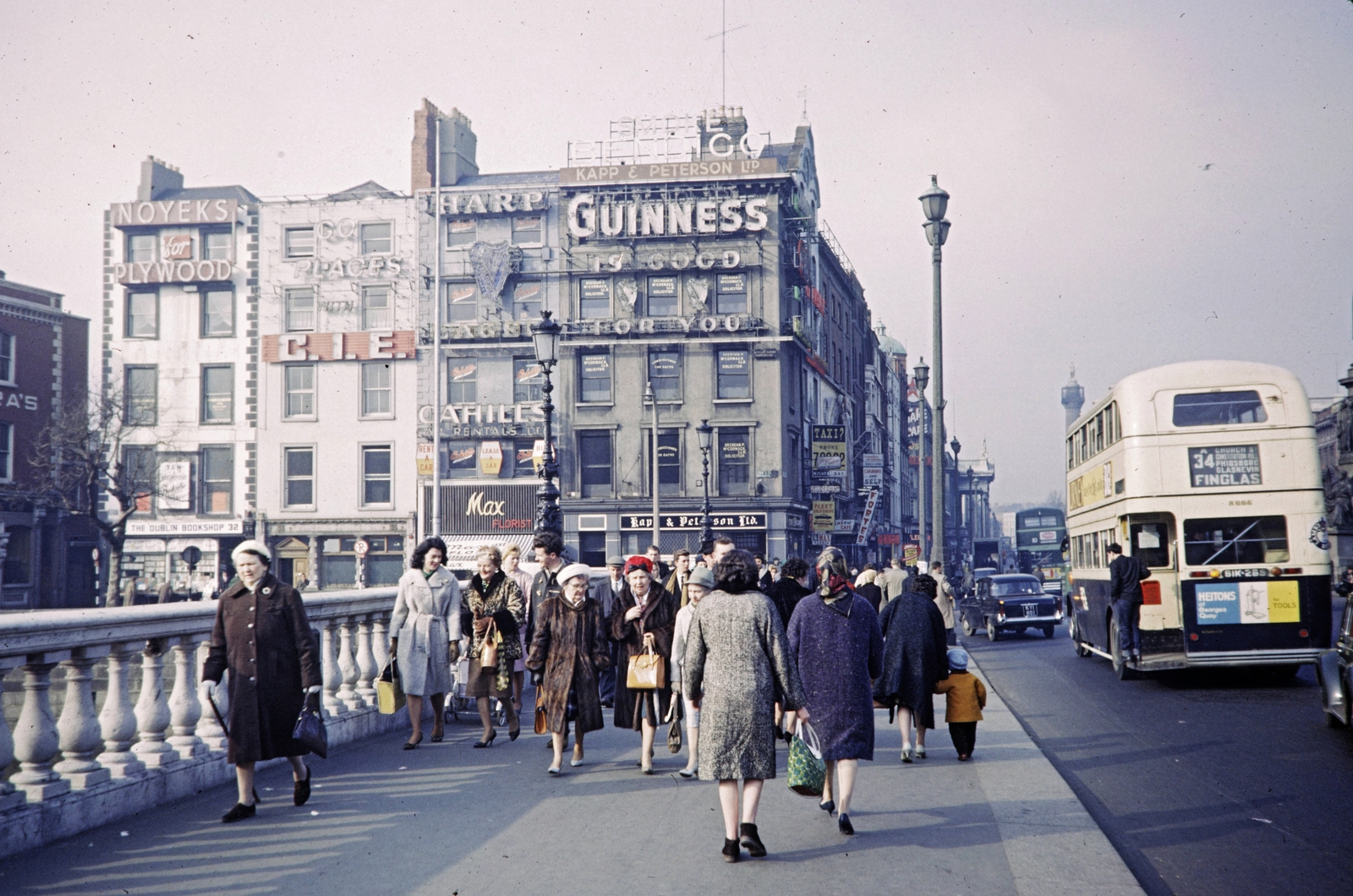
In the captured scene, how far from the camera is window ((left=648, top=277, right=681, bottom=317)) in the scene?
47.2 m

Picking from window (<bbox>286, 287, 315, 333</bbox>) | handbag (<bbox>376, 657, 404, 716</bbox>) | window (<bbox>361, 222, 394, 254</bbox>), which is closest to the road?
handbag (<bbox>376, 657, 404, 716</bbox>)

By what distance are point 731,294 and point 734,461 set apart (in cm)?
669

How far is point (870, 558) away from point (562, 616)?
61.7m

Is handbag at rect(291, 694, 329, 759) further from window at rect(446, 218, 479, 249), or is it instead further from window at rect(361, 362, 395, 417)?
window at rect(446, 218, 479, 249)

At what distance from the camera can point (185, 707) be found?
27.1 ft

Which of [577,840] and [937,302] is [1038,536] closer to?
[937,302]

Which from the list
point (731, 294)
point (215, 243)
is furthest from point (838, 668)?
point (215, 243)

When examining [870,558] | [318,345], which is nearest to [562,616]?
[318,345]

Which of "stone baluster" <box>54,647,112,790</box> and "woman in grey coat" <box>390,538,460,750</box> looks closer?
"stone baluster" <box>54,647,112,790</box>

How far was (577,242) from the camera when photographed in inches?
1860

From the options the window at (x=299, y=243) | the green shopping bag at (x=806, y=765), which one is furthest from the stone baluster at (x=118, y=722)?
the window at (x=299, y=243)

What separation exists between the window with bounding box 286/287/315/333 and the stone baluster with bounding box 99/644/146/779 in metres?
43.6

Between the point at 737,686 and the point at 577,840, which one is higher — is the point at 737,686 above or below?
above

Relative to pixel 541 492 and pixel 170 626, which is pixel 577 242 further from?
pixel 170 626
